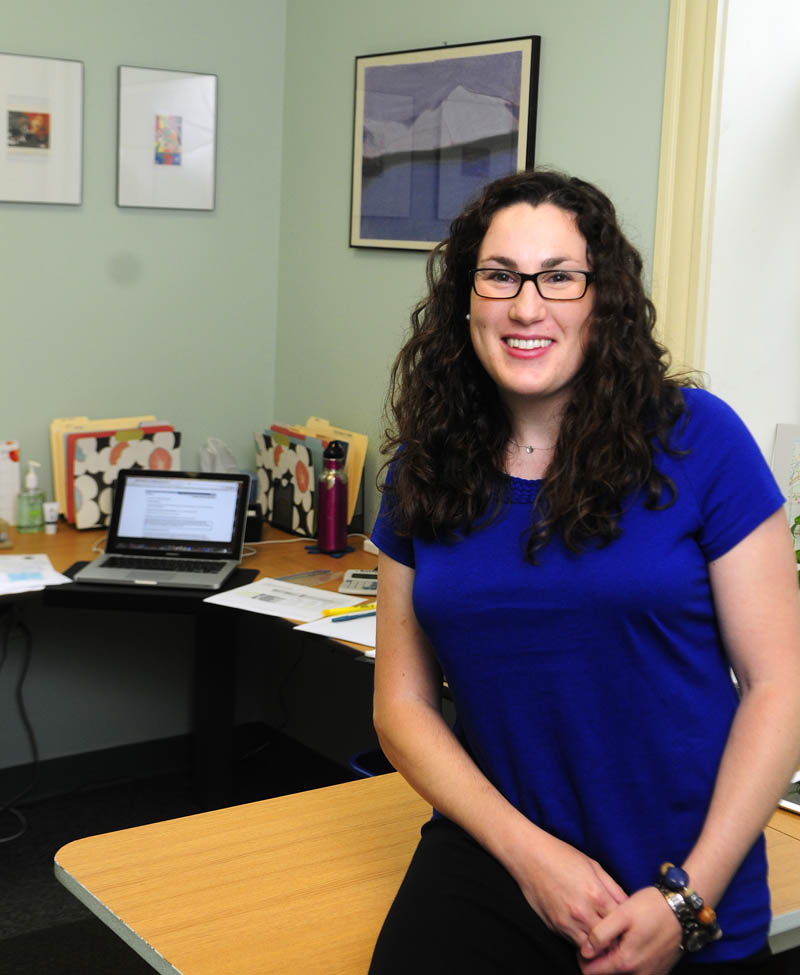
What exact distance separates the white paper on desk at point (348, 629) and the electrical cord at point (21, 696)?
1.09 metres

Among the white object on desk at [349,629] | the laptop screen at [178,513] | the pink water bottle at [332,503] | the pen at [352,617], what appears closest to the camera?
the white object on desk at [349,629]

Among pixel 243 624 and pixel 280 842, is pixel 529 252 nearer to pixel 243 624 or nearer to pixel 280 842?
pixel 280 842

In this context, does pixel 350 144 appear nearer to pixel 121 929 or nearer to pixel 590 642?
pixel 590 642

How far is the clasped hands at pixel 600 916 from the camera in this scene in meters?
1.23

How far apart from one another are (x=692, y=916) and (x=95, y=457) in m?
2.30

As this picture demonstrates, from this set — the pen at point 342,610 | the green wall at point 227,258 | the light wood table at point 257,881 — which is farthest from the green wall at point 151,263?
the light wood table at point 257,881

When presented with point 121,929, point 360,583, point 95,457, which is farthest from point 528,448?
point 95,457

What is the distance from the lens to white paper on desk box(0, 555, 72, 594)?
262cm

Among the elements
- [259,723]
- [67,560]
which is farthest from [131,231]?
[259,723]

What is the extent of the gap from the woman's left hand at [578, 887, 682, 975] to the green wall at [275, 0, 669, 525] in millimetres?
1555

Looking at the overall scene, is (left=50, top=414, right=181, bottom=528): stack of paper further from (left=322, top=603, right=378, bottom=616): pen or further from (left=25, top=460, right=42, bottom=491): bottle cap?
(left=322, top=603, right=378, bottom=616): pen

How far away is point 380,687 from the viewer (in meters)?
1.53

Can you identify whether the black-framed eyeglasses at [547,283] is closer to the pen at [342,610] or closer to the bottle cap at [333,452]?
the pen at [342,610]

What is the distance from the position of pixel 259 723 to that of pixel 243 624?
33 cm
